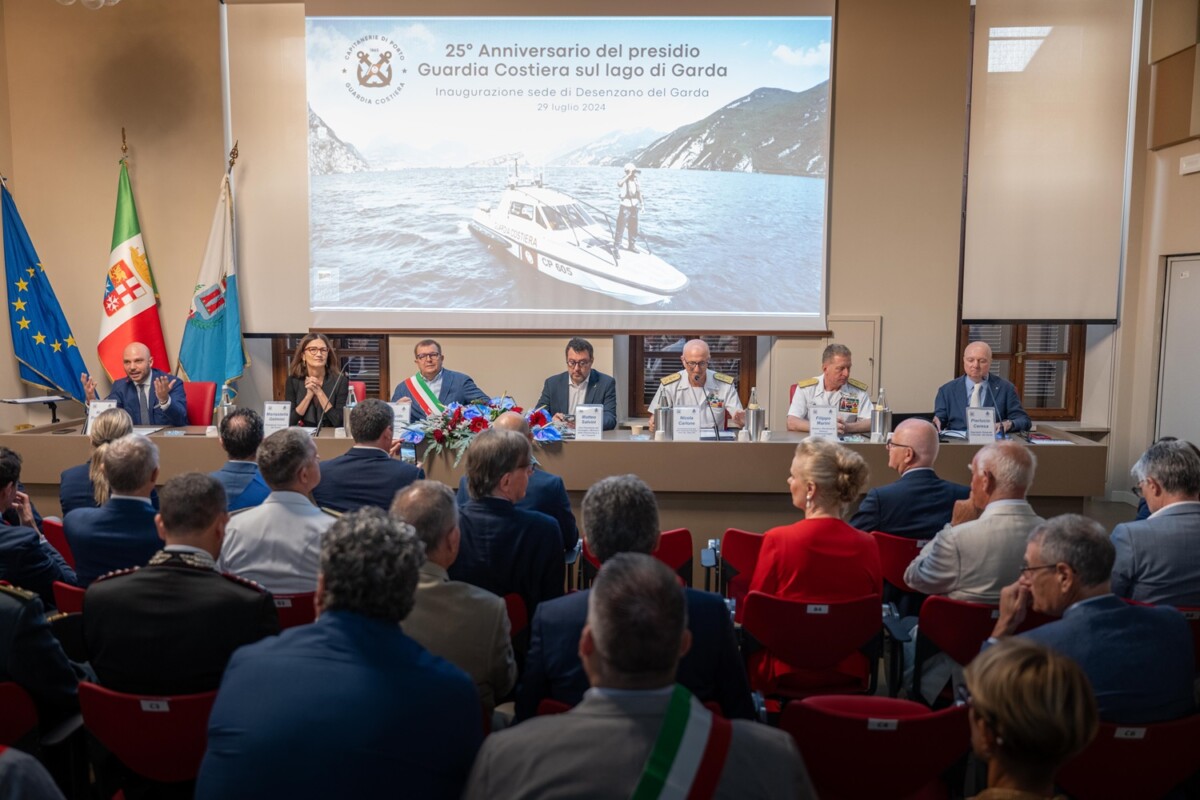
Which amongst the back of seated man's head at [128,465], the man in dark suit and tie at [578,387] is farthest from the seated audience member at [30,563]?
the man in dark suit and tie at [578,387]

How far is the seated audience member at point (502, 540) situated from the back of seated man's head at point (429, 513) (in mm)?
415

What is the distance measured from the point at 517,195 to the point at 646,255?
98 centimetres

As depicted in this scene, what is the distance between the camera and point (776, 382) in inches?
257

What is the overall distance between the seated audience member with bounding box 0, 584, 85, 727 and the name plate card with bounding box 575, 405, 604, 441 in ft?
9.08

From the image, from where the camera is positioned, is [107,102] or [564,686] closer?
[564,686]

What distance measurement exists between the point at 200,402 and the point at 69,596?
3.49m

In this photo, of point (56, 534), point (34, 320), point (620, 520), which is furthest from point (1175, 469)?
point (34, 320)

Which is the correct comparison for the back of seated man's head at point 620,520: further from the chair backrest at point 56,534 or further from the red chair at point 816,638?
the chair backrest at point 56,534

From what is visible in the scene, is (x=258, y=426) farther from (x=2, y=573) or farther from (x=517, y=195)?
(x=517, y=195)

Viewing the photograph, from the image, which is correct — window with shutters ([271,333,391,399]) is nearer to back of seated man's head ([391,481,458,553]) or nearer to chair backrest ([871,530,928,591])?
chair backrest ([871,530,928,591])

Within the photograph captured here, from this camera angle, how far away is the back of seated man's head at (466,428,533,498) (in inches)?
107

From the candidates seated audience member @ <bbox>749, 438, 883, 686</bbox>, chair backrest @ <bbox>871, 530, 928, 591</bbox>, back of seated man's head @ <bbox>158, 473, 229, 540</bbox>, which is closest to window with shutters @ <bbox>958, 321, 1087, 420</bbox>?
chair backrest @ <bbox>871, 530, 928, 591</bbox>

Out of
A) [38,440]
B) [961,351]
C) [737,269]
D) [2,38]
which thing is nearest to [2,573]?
[38,440]

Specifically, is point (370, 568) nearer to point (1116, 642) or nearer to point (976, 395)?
point (1116, 642)
